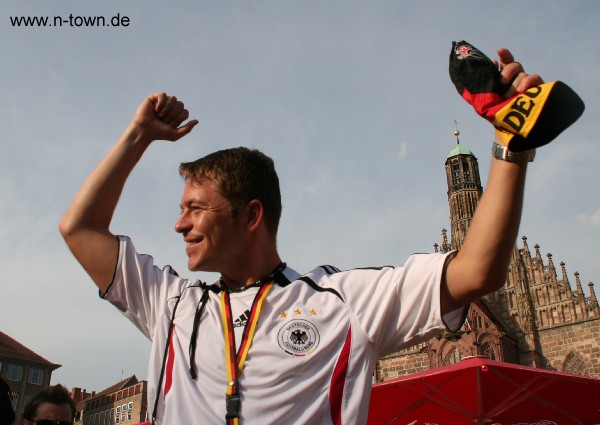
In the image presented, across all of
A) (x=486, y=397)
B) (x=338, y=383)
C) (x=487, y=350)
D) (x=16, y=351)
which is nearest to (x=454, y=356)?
(x=487, y=350)

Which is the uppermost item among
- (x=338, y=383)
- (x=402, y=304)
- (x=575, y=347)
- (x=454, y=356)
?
(x=575, y=347)

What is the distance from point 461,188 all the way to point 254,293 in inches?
1571

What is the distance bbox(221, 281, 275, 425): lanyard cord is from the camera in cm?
163

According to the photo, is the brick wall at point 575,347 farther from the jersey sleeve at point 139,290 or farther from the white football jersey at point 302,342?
the jersey sleeve at point 139,290

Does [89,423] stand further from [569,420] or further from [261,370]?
[261,370]

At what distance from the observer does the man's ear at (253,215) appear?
2037 mm

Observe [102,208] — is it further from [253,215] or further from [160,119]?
[253,215]

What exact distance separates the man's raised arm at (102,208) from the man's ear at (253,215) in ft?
1.49

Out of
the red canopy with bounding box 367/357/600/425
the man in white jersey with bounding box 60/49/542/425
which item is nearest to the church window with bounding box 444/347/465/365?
the red canopy with bounding box 367/357/600/425

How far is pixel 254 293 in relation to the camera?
1.94 m

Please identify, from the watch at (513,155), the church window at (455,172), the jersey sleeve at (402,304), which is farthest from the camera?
the church window at (455,172)

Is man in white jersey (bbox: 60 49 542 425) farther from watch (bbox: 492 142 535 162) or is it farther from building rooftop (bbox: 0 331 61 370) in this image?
building rooftop (bbox: 0 331 61 370)

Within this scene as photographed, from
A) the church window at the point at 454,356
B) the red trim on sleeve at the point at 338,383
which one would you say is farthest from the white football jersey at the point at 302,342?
the church window at the point at 454,356

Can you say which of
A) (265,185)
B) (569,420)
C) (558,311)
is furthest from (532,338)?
(265,185)
